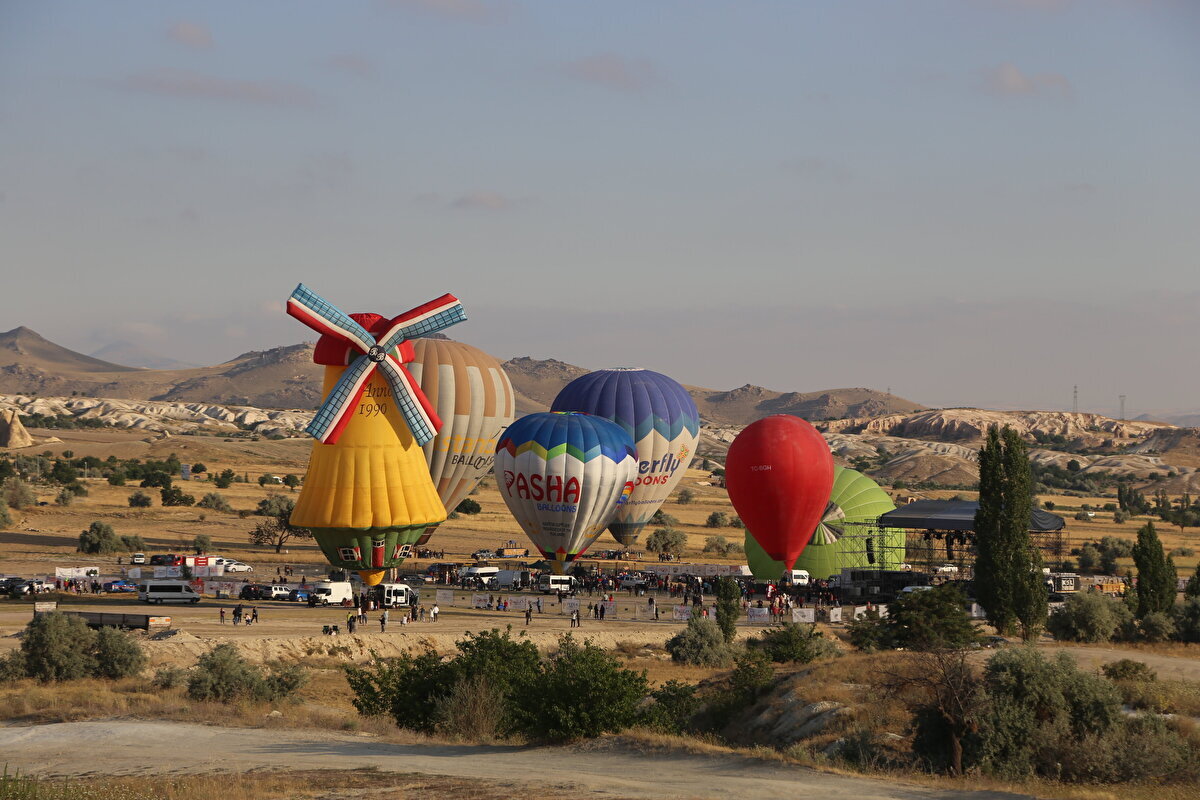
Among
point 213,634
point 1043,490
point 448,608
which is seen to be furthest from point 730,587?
point 1043,490

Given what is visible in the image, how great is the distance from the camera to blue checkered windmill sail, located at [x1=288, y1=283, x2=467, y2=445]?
52312 millimetres

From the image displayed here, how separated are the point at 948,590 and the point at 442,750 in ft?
72.3

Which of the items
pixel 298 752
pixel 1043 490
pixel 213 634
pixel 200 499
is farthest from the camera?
pixel 1043 490

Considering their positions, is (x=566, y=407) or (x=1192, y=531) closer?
(x=566, y=407)

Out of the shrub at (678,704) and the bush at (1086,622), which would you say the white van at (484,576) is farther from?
the shrub at (678,704)

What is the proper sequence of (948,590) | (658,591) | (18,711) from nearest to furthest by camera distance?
1. (18,711)
2. (948,590)
3. (658,591)

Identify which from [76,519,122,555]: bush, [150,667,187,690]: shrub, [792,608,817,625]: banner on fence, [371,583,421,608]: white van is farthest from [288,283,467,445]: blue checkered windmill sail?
[76,519,122,555]: bush

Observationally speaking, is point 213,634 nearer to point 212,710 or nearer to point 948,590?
point 212,710

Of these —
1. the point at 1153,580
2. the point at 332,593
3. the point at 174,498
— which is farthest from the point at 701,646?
the point at 174,498

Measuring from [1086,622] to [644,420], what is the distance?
3167cm

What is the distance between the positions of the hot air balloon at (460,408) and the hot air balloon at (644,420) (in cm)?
653

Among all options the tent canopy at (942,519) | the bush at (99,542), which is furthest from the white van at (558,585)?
the bush at (99,542)

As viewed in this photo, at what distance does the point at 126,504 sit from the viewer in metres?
104

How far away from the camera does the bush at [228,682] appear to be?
37.4 m
